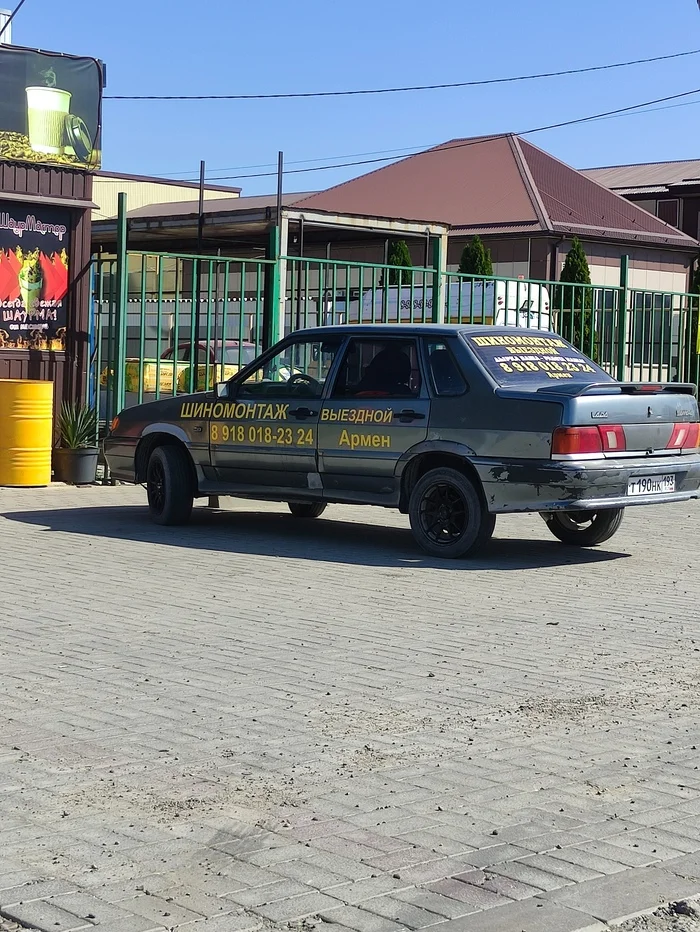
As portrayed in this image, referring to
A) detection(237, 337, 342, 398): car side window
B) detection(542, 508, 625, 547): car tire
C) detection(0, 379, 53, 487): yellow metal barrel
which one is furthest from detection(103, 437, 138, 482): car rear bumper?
detection(542, 508, 625, 547): car tire

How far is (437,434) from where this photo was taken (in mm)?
10945

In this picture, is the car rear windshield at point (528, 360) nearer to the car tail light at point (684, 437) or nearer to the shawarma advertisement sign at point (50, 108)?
the car tail light at point (684, 437)

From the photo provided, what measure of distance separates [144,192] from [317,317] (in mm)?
43846

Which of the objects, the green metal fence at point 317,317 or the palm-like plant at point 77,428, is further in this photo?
the green metal fence at point 317,317

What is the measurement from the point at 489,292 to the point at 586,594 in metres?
11.7

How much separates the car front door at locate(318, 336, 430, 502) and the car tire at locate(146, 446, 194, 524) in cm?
160

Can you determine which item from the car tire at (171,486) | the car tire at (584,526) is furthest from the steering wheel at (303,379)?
the car tire at (584,526)

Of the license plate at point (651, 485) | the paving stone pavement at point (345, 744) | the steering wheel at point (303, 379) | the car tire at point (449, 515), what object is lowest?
the paving stone pavement at point (345, 744)

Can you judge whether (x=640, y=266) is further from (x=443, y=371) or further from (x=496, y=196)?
(x=443, y=371)

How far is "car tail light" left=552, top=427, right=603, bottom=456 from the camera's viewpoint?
10305 millimetres

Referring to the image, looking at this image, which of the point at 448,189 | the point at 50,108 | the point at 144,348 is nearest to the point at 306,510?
the point at 144,348

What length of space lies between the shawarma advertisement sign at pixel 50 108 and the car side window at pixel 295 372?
18.0ft

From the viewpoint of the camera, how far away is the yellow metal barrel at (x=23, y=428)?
1535 centimetres

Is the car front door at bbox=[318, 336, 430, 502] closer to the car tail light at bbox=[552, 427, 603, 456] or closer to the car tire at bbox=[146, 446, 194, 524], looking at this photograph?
the car tail light at bbox=[552, 427, 603, 456]
